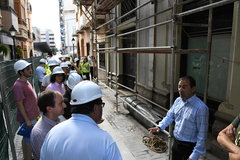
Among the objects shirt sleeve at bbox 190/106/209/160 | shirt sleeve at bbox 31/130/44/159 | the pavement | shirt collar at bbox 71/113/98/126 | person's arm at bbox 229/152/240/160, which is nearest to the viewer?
shirt collar at bbox 71/113/98/126

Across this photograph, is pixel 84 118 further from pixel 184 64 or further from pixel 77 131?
pixel 184 64

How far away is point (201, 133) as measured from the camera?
2.21m

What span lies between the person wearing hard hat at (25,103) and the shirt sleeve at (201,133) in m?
2.44

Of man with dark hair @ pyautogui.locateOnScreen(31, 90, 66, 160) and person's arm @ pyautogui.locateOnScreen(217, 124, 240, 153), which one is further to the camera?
man with dark hair @ pyautogui.locateOnScreen(31, 90, 66, 160)

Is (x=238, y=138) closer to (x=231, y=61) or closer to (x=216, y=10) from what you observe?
(x=231, y=61)

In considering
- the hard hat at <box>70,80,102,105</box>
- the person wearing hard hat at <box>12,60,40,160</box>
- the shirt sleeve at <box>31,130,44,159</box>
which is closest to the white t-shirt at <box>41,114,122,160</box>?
the hard hat at <box>70,80,102,105</box>

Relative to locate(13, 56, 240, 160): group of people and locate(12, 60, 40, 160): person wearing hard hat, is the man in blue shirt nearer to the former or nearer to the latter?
locate(13, 56, 240, 160): group of people

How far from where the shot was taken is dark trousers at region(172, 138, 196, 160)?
241 cm

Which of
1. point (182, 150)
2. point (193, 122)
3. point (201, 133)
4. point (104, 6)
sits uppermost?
point (104, 6)

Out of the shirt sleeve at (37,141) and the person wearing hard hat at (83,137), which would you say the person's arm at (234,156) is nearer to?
the person wearing hard hat at (83,137)

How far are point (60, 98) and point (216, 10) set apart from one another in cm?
359

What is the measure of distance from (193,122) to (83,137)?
165cm

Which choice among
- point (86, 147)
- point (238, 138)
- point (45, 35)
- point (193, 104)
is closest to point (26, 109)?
point (86, 147)

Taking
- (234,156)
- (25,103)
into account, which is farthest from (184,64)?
(25,103)
